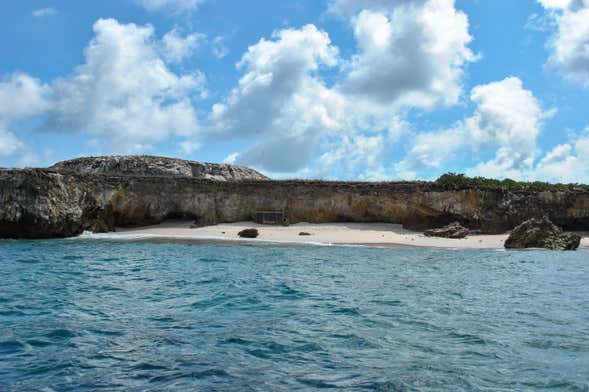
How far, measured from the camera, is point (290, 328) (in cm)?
836

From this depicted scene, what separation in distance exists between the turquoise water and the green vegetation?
1870 centimetres

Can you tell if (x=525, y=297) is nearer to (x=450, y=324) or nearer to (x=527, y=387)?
(x=450, y=324)

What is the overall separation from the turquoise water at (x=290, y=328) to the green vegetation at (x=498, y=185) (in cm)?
1870

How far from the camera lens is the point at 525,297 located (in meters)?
11.5

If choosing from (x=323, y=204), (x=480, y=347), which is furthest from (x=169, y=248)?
(x=480, y=347)

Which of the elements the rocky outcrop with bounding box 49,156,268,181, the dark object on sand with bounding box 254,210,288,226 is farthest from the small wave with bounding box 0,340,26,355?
the rocky outcrop with bounding box 49,156,268,181

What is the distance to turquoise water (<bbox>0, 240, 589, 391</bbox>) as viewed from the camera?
19.5 feet

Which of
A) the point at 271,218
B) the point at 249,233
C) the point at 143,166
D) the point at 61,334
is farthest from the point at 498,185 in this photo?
the point at 61,334

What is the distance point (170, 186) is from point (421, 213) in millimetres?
15769

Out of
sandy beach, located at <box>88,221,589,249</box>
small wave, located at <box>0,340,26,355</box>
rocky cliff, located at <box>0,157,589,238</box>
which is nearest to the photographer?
small wave, located at <box>0,340,26,355</box>

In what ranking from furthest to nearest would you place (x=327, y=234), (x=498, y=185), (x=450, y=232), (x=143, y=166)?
(x=143, y=166)
(x=498, y=185)
(x=327, y=234)
(x=450, y=232)

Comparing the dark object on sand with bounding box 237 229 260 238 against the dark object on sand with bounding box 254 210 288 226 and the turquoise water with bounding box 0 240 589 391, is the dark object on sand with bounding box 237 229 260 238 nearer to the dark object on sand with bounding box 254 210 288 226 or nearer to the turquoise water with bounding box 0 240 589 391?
the dark object on sand with bounding box 254 210 288 226

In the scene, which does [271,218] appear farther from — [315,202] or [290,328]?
[290,328]

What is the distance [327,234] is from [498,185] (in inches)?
465
